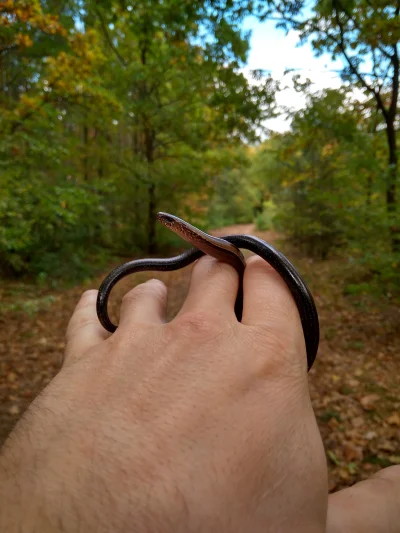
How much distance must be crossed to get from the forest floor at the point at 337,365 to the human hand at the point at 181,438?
258cm

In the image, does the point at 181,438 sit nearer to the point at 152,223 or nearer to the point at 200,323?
the point at 200,323

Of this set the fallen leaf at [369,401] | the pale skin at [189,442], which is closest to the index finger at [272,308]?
the pale skin at [189,442]

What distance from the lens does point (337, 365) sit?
16.3 feet

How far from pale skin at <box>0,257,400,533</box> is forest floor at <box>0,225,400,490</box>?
254 cm

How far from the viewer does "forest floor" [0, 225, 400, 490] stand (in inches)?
133

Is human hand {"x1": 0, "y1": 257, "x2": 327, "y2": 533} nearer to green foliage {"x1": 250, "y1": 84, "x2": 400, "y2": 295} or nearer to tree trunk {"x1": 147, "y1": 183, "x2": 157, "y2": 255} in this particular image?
green foliage {"x1": 250, "y1": 84, "x2": 400, "y2": 295}

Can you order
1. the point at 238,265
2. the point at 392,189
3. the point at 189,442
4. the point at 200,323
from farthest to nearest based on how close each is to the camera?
the point at 392,189
the point at 238,265
the point at 200,323
the point at 189,442

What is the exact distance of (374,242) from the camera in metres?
5.79

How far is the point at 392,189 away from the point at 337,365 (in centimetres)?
303

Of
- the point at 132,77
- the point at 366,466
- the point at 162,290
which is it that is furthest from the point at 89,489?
the point at 132,77

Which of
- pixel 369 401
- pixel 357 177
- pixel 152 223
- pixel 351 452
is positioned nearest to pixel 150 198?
pixel 152 223

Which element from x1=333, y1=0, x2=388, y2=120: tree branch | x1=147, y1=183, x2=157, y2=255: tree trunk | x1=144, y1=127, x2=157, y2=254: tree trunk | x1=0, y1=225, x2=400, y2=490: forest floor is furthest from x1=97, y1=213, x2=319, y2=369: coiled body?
x1=147, y1=183, x2=157, y2=255: tree trunk

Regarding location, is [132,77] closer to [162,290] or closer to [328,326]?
[328,326]

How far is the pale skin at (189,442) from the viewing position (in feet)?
2.56
